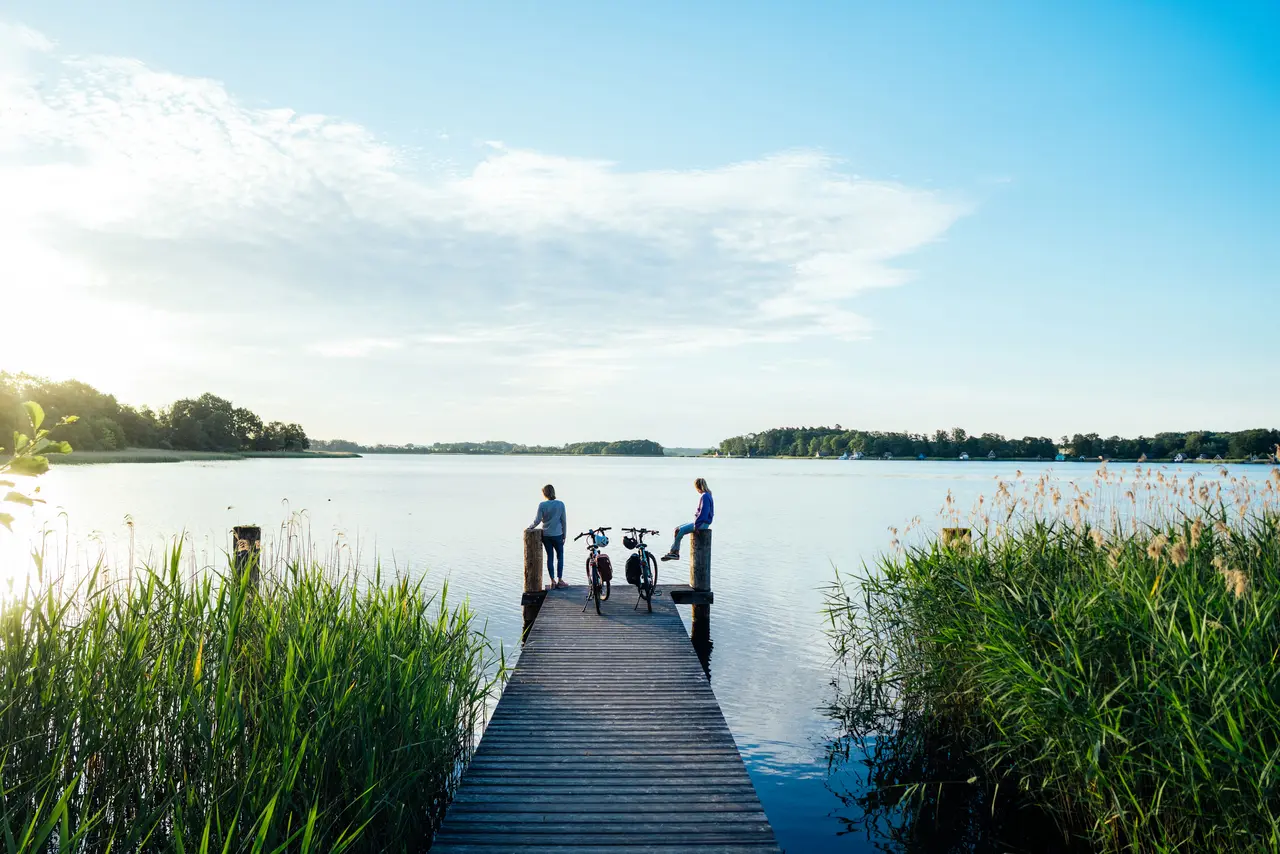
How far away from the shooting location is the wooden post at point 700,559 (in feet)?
45.9

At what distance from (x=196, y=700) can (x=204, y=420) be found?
14364 cm

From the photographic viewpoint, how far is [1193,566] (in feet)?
18.9

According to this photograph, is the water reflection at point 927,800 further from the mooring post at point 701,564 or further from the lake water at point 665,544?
the mooring post at point 701,564

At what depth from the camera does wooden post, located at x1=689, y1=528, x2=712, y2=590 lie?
13977mm

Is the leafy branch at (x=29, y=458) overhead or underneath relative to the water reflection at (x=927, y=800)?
overhead

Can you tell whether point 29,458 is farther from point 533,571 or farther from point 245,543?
point 533,571

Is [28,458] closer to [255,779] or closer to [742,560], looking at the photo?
[255,779]

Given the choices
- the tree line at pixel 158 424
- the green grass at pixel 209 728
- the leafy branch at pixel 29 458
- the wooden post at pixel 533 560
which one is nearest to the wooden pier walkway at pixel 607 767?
the green grass at pixel 209 728

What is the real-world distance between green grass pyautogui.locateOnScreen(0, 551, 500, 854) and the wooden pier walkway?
0.59 m

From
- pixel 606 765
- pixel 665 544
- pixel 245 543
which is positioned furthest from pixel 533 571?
pixel 665 544

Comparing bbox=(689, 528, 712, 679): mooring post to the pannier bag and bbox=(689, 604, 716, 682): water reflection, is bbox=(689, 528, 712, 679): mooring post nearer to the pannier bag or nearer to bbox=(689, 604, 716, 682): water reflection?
bbox=(689, 604, 716, 682): water reflection

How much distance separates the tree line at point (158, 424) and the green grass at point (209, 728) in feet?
173

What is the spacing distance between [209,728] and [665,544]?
25622 mm

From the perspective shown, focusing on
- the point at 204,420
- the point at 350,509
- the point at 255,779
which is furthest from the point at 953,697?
the point at 204,420
